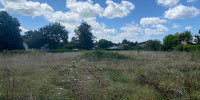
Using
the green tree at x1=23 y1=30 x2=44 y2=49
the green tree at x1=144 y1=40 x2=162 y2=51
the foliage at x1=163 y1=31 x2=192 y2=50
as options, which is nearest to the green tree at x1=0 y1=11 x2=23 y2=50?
the green tree at x1=23 y1=30 x2=44 y2=49

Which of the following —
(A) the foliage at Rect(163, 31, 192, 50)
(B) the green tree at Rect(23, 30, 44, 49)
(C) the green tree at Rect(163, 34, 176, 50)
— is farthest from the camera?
(B) the green tree at Rect(23, 30, 44, 49)

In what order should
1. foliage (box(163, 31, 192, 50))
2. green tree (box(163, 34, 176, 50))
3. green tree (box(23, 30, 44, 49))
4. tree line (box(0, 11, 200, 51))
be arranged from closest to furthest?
tree line (box(0, 11, 200, 51)), green tree (box(163, 34, 176, 50)), foliage (box(163, 31, 192, 50)), green tree (box(23, 30, 44, 49))

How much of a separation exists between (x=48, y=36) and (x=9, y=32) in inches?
487

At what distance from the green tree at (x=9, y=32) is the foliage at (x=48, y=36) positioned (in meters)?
10.4

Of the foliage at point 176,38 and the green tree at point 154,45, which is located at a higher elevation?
the foliage at point 176,38

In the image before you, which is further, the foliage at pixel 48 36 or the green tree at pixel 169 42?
the foliage at pixel 48 36

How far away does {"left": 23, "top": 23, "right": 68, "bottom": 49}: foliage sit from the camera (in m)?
32.4

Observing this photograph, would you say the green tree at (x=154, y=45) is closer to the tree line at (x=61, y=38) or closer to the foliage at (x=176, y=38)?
the tree line at (x=61, y=38)

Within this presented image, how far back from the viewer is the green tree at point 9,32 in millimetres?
20375

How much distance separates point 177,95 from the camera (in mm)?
2238

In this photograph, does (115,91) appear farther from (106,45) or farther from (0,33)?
(106,45)

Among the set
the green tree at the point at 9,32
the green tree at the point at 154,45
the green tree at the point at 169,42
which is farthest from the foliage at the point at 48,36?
the green tree at the point at 169,42

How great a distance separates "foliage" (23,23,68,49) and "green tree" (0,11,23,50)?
10.4m

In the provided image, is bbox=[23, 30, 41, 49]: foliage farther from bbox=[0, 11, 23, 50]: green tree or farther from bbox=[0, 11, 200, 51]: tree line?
bbox=[0, 11, 23, 50]: green tree
